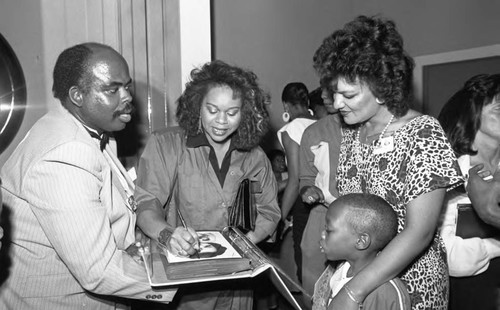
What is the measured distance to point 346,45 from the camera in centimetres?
163

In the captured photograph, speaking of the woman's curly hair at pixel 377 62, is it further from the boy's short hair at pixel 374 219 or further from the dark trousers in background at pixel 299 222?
the dark trousers in background at pixel 299 222

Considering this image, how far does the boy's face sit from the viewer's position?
60.9 inches

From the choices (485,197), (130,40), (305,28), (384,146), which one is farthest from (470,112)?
(305,28)

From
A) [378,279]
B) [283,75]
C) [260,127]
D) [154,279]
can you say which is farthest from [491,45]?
[154,279]

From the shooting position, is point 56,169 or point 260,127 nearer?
point 56,169

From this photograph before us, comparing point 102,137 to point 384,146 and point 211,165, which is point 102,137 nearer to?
point 211,165

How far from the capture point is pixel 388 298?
1427 millimetres

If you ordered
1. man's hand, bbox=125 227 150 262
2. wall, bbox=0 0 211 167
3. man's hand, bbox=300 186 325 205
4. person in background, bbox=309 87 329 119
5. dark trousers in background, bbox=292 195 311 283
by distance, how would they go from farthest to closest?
1. person in background, bbox=309 87 329 119
2. dark trousers in background, bbox=292 195 311 283
3. wall, bbox=0 0 211 167
4. man's hand, bbox=300 186 325 205
5. man's hand, bbox=125 227 150 262

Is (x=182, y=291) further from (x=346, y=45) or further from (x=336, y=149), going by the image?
(x=346, y=45)

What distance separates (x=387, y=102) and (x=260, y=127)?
710 mm

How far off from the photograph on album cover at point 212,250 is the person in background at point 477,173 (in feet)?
3.23

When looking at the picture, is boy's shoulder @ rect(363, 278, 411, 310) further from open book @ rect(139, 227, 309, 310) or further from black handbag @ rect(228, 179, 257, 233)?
black handbag @ rect(228, 179, 257, 233)

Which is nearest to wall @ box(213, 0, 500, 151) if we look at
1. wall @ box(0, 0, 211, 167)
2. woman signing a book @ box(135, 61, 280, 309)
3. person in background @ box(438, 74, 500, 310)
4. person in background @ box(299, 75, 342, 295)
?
wall @ box(0, 0, 211, 167)

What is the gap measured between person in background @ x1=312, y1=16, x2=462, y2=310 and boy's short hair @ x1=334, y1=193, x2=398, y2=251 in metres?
0.05
